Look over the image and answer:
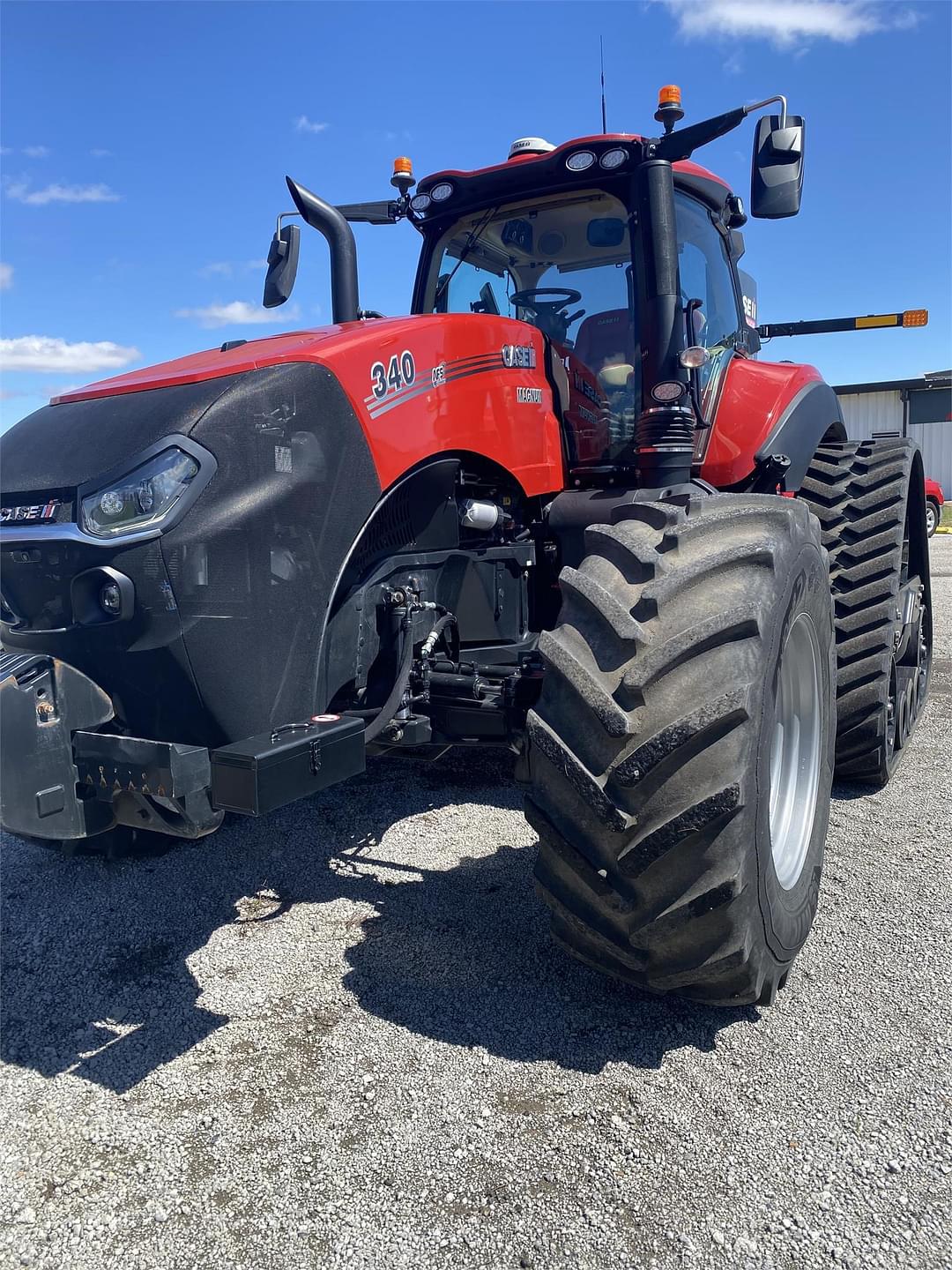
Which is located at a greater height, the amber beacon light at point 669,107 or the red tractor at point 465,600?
the amber beacon light at point 669,107

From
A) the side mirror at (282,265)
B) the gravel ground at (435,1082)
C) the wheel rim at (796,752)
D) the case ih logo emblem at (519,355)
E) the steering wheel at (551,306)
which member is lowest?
the gravel ground at (435,1082)

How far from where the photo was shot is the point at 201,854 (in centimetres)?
370

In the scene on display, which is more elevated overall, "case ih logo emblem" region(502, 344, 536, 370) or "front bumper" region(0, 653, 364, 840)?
"case ih logo emblem" region(502, 344, 536, 370)

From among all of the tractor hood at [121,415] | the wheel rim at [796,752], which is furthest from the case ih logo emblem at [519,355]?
the wheel rim at [796,752]

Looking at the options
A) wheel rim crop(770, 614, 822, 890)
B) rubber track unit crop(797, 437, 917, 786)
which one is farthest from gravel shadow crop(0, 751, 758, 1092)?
rubber track unit crop(797, 437, 917, 786)

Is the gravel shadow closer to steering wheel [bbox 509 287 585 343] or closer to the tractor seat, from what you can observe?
the tractor seat

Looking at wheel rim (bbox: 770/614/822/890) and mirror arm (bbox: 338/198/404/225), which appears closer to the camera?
wheel rim (bbox: 770/614/822/890)

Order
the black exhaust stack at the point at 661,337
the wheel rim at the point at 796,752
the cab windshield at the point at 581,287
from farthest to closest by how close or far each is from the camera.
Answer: the cab windshield at the point at 581,287, the black exhaust stack at the point at 661,337, the wheel rim at the point at 796,752

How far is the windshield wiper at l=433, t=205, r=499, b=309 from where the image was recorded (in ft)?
12.6

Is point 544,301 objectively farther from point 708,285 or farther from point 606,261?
point 708,285

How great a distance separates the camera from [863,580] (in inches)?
164

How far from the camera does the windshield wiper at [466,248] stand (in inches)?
151

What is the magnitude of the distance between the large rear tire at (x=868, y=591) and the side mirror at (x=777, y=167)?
5.43 ft

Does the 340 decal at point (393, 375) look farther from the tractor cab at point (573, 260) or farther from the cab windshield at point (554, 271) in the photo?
the cab windshield at point (554, 271)
